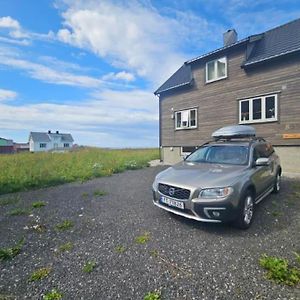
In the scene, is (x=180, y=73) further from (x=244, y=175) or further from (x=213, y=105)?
(x=244, y=175)

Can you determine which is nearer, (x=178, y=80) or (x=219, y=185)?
(x=219, y=185)

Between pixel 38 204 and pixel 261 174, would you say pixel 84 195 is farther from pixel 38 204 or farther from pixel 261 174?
pixel 261 174

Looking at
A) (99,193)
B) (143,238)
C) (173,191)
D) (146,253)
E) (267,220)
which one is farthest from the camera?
(99,193)

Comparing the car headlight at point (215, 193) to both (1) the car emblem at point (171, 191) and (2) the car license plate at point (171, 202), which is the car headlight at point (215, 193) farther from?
(1) the car emblem at point (171, 191)

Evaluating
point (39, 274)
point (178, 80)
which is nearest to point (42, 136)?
point (178, 80)

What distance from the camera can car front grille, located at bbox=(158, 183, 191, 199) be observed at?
419cm

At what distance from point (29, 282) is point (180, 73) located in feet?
55.4

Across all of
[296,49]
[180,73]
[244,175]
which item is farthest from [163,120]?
[244,175]

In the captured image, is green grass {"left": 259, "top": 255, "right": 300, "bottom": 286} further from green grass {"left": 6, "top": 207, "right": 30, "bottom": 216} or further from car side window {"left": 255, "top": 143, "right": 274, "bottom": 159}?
green grass {"left": 6, "top": 207, "right": 30, "bottom": 216}

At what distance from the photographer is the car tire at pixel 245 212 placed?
13.4 feet

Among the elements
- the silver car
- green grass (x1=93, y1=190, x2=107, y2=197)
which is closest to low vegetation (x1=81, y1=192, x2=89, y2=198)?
green grass (x1=93, y1=190, x2=107, y2=197)

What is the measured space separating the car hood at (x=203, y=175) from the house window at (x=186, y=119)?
10.3 metres

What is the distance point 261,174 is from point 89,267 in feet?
13.9

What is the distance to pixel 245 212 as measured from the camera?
423cm
